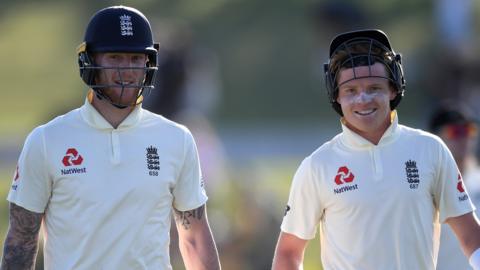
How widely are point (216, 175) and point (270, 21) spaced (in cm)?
1675

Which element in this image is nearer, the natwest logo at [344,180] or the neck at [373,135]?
the natwest logo at [344,180]

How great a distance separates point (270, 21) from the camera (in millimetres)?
32562

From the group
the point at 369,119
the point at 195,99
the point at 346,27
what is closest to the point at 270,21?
the point at 346,27

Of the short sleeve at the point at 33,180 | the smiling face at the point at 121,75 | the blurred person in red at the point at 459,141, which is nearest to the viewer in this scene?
the short sleeve at the point at 33,180

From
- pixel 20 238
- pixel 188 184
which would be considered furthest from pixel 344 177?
pixel 20 238

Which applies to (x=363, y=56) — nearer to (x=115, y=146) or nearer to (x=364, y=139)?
(x=364, y=139)

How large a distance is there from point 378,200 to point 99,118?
1476 millimetres

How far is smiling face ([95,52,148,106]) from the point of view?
20.8ft

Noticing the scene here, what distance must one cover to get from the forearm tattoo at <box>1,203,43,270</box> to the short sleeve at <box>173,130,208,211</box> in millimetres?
723

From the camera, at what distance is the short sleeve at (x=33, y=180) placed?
625 centimetres

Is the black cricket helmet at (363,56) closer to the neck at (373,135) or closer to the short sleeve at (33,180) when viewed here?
the neck at (373,135)

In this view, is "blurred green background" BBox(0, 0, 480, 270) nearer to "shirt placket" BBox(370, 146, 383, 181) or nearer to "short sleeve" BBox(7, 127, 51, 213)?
"shirt placket" BBox(370, 146, 383, 181)

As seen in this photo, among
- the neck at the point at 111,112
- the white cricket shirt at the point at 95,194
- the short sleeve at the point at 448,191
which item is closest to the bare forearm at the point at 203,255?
the white cricket shirt at the point at 95,194

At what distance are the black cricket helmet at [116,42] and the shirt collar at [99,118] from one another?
0.25 ft
